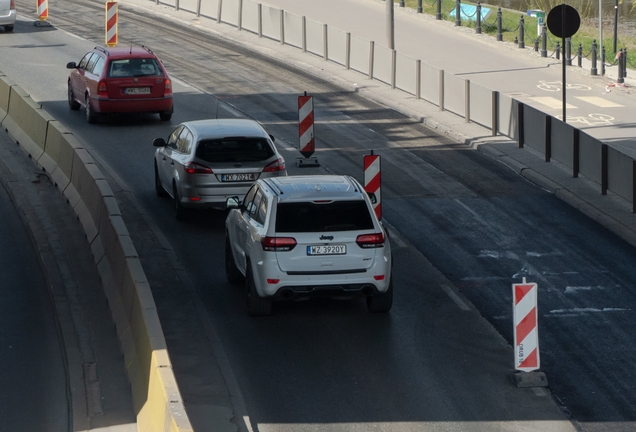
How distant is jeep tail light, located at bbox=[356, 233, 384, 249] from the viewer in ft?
40.1

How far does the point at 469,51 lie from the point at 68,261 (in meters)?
24.6

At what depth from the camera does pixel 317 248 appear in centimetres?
1213

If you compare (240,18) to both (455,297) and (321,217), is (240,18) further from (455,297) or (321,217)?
(321,217)

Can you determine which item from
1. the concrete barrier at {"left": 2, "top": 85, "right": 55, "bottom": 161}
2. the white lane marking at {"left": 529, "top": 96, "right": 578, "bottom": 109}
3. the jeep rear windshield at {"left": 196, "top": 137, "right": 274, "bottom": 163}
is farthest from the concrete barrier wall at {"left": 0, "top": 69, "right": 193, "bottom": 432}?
the white lane marking at {"left": 529, "top": 96, "right": 578, "bottom": 109}

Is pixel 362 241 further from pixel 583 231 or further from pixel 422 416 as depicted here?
pixel 583 231

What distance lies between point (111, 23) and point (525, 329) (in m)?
27.4

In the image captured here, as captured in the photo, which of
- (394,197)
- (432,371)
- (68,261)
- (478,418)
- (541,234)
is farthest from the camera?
(394,197)

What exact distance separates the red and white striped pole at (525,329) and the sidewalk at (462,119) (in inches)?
248

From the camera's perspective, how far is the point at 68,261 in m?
15.3

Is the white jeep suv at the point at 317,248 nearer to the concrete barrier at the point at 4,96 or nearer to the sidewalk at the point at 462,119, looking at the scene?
the sidewalk at the point at 462,119

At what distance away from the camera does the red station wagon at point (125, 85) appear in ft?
80.0

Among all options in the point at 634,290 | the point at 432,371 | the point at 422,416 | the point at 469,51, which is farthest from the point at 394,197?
the point at 469,51

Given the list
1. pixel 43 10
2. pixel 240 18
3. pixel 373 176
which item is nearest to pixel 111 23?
pixel 43 10

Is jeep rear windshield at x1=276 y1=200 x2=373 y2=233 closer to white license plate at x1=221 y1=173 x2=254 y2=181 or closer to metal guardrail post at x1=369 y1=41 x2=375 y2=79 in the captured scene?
white license plate at x1=221 y1=173 x2=254 y2=181
